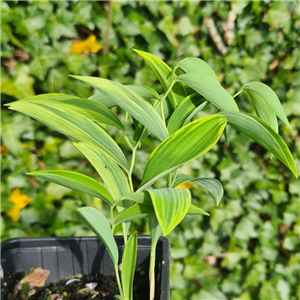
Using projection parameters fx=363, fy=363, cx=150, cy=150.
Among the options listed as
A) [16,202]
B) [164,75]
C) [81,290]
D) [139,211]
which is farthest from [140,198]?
[16,202]

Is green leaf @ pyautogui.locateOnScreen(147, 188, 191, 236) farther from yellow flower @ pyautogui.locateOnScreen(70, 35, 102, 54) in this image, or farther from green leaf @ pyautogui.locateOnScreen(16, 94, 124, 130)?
yellow flower @ pyautogui.locateOnScreen(70, 35, 102, 54)

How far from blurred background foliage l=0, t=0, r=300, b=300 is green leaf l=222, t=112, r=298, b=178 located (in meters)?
0.76

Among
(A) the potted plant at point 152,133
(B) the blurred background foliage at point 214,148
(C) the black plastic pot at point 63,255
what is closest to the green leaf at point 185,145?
(A) the potted plant at point 152,133

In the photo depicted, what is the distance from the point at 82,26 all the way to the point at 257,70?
2.31 ft

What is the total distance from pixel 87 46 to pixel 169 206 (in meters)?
0.90

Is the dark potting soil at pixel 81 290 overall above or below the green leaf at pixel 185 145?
below

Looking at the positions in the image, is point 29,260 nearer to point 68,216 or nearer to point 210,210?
point 68,216

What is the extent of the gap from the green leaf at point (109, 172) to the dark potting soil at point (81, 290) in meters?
0.28

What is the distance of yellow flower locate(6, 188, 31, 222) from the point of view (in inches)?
48.4

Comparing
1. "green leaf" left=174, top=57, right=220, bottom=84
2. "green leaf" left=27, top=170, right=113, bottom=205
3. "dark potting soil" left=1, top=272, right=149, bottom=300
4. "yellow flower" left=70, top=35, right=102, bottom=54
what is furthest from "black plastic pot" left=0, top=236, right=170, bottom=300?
"yellow flower" left=70, top=35, right=102, bottom=54

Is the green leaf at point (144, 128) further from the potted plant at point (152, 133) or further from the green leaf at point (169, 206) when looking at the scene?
the green leaf at point (169, 206)

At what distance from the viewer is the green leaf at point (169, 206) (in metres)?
0.46

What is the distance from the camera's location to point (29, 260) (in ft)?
2.72

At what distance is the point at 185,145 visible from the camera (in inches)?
21.5
